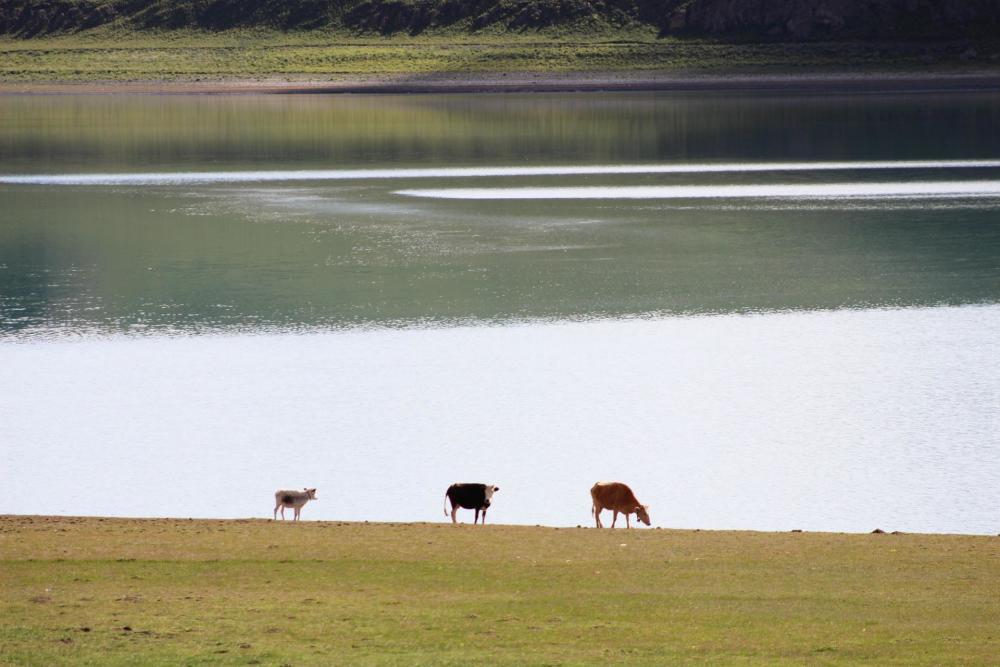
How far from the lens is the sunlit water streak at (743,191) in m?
40.5

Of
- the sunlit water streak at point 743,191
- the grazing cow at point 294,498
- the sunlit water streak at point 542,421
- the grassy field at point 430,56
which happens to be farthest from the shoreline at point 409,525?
the grassy field at point 430,56

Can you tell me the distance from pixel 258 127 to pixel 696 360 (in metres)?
51.0

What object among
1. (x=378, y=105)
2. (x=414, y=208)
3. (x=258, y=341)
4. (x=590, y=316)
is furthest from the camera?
(x=378, y=105)

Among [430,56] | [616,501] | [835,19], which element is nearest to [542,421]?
[616,501]

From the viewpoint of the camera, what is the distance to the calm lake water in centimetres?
1527

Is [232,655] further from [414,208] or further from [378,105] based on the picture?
[378,105]

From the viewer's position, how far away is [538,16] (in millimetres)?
140500

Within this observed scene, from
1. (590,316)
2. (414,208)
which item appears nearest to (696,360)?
(590,316)

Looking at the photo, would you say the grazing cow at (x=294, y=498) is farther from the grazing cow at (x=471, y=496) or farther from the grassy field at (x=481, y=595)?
the grazing cow at (x=471, y=496)

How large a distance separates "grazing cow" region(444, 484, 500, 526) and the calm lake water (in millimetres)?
881

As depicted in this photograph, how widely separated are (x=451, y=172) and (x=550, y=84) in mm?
56817

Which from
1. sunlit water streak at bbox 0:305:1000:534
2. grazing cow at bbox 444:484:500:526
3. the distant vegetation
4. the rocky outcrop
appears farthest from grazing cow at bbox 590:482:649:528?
the rocky outcrop

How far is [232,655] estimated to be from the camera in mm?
8219

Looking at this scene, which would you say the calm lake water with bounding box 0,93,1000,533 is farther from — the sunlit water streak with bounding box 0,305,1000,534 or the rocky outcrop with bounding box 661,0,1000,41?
the rocky outcrop with bounding box 661,0,1000,41
